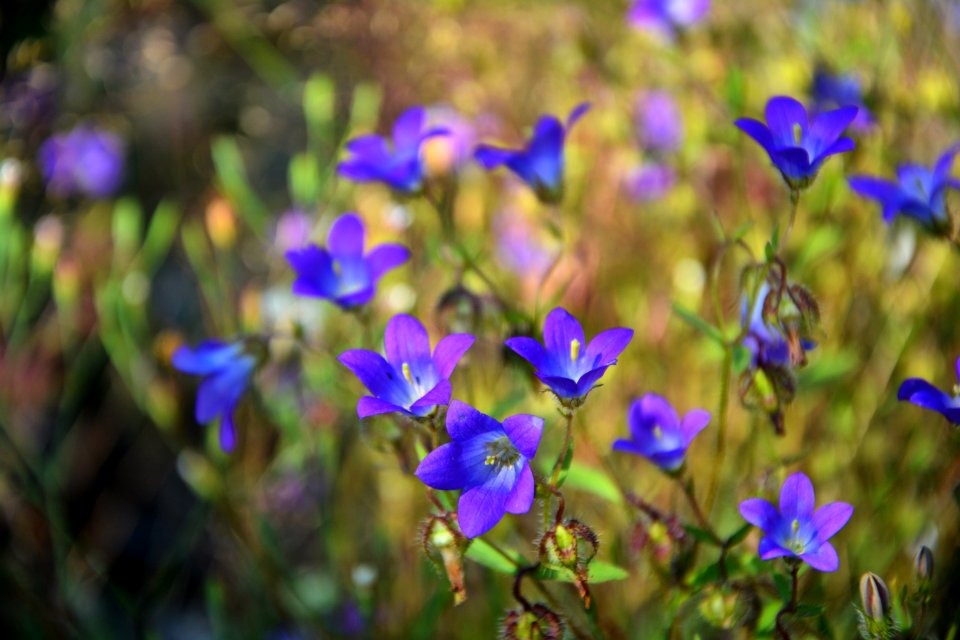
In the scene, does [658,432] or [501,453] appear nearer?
[501,453]

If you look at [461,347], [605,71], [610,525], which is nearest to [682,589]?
[461,347]

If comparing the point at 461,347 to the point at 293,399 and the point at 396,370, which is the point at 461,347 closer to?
the point at 396,370

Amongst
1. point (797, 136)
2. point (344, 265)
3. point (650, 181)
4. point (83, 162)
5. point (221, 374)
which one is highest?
point (797, 136)

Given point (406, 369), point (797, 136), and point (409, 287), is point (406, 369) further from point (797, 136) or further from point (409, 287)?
point (409, 287)

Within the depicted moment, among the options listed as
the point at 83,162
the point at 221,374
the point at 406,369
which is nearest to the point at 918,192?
the point at 406,369

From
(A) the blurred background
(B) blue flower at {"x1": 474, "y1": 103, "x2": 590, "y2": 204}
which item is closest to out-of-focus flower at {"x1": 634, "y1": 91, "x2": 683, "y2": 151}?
(A) the blurred background

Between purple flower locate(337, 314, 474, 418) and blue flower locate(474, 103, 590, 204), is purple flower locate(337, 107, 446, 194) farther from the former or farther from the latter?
purple flower locate(337, 314, 474, 418)

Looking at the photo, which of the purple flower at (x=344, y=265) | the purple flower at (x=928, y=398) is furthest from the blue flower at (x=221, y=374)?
the purple flower at (x=928, y=398)
